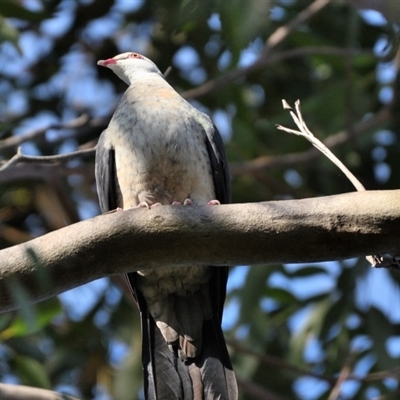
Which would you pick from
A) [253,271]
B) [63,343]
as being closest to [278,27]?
[253,271]

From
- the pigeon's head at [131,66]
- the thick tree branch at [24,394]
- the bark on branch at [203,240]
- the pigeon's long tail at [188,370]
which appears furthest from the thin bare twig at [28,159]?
the pigeon's head at [131,66]

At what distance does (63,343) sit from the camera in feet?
18.1

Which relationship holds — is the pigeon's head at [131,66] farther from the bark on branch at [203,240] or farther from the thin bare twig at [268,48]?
the bark on branch at [203,240]

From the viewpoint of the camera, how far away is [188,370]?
3352 mm

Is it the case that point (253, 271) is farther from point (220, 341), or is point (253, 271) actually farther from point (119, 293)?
point (220, 341)

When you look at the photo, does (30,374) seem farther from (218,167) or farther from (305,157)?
(305,157)

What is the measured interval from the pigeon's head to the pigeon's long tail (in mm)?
1491

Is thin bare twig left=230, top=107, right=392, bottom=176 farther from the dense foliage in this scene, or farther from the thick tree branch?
the thick tree branch

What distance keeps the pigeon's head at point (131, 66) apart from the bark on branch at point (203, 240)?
2039mm

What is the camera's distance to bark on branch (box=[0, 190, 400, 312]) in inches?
96.3

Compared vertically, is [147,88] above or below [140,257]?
above

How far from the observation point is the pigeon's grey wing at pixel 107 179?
→ 364cm

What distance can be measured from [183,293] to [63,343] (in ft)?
7.27

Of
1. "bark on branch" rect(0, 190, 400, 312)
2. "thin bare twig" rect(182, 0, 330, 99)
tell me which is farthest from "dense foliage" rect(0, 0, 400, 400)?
"bark on branch" rect(0, 190, 400, 312)
